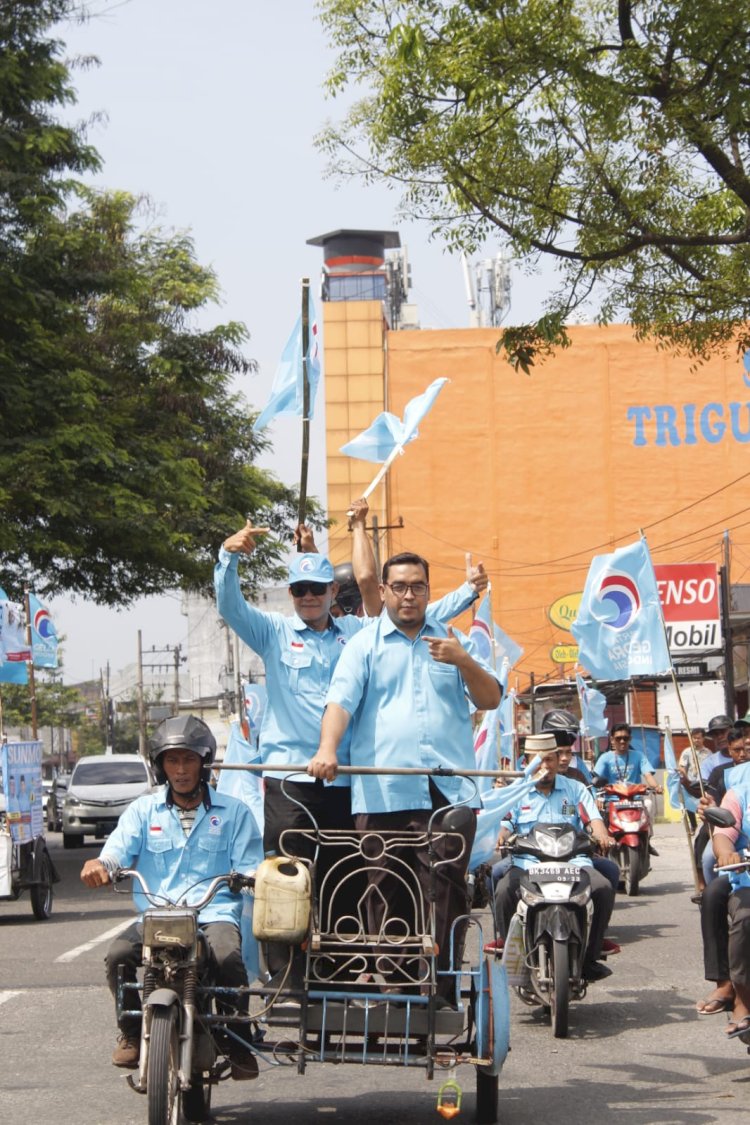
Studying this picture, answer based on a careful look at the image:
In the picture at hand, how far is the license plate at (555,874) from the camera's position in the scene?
996cm

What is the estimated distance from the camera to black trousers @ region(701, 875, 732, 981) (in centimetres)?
821

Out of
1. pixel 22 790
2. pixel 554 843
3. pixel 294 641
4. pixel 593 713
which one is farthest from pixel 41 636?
pixel 294 641

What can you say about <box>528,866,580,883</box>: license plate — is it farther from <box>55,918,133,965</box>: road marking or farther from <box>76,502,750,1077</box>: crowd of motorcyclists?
<box>55,918,133,965</box>: road marking

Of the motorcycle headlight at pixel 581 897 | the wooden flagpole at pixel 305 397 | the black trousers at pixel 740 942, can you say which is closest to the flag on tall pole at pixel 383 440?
the wooden flagpole at pixel 305 397

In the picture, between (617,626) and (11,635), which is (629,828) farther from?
(11,635)

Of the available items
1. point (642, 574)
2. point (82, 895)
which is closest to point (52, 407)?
point (82, 895)

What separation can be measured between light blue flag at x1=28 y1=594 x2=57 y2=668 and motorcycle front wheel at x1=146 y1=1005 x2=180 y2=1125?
57.3 ft

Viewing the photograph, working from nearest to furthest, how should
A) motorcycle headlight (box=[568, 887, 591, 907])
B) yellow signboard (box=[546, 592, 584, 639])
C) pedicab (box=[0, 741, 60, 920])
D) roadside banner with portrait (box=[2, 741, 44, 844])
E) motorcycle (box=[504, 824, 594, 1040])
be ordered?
motorcycle (box=[504, 824, 594, 1040]), motorcycle headlight (box=[568, 887, 591, 907]), pedicab (box=[0, 741, 60, 920]), roadside banner with portrait (box=[2, 741, 44, 844]), yellow signboard (box=[546, 592, 584, 639])

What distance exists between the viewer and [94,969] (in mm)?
12836

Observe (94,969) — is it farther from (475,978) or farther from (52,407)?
(52,407)

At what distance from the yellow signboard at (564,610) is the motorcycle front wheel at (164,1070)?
43950mm

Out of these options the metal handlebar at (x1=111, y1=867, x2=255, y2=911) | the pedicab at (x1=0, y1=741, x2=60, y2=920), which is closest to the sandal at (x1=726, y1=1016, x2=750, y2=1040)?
the metal handlebar at (x1=111, y1=867, x2=255, y2=911)

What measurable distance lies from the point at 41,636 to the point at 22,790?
21.4ft

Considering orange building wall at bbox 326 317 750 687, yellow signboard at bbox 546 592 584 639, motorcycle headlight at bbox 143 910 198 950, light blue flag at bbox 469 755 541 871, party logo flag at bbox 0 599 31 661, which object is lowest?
motorcycle headlight at bbox 143 910 198 950
